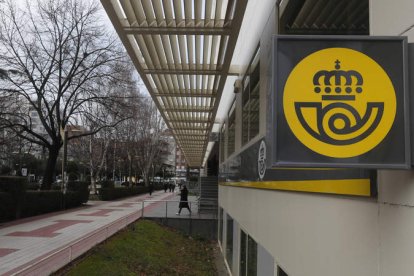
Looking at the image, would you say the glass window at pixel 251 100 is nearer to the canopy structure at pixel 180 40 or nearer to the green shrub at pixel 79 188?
the canopy structure at pixel 180 40

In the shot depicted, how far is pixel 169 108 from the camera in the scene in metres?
19.6

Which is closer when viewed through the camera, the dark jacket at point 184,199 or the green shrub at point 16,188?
the green shrub at point 16,188

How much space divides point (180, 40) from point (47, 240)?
8193 mm

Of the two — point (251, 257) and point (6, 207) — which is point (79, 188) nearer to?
point (6, 207)

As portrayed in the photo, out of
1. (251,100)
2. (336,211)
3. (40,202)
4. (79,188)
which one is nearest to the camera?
(336,211)

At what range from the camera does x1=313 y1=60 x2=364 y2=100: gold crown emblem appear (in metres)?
2.22

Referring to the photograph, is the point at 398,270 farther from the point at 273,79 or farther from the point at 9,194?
the point at 9,194

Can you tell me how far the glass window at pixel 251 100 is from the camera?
25.8 ft

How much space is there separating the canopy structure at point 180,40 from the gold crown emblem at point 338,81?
5.93m

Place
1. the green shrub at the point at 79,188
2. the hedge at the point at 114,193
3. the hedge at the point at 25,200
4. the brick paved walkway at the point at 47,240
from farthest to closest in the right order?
the hedge at the point at 114,193
the green shrub at the point at 79,188
the hedge at the point at 25,200
the brick paved walkway at the point at 47,240

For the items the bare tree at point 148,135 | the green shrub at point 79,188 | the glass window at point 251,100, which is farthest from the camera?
the bare tree at point 148,135

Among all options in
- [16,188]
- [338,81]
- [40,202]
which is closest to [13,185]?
[16,188]

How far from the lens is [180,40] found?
10.8m

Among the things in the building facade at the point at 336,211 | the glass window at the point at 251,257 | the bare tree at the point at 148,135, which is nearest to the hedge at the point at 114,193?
the bare tree at the point at 148,135
